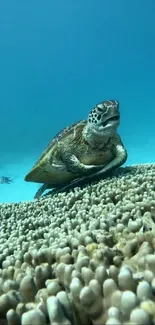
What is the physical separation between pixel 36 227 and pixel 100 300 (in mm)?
2678

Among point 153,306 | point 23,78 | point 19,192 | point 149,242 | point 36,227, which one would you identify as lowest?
point 153,306

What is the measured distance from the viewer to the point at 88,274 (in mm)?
1688

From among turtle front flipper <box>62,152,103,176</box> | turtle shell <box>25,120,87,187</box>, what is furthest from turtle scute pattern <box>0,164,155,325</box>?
turtle shell <box>25,120,87,187</box>

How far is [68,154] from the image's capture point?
5934mm

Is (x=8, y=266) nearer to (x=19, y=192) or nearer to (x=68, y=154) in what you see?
(x=68, y=154)

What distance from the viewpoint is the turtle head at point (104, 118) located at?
535cm

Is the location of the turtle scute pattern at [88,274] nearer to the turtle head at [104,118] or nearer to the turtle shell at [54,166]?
the turtle head at [104,118]

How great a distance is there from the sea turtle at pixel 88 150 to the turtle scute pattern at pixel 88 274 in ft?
6.26

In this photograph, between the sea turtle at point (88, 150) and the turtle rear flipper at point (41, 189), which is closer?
the sea turtle at point (88, 150)

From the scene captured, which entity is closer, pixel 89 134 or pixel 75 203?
pixel 75 203

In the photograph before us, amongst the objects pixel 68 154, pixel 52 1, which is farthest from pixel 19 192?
pixel 52 1

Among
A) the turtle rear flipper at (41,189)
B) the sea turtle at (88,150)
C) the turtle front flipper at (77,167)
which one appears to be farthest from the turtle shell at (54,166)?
the turtle rear flipper at (41,189)

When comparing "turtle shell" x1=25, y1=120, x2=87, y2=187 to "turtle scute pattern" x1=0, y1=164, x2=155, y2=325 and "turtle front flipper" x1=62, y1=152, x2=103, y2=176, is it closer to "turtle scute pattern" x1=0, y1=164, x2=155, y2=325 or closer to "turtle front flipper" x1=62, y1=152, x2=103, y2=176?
"turtle front flipper" x1=62, y1=152, x2=103, y2=176

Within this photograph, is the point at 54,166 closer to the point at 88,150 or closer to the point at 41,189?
the point at 88,150
